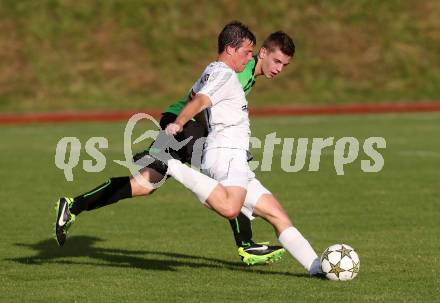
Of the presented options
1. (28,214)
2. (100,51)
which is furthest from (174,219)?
(100,51)

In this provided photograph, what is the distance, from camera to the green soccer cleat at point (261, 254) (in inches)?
380

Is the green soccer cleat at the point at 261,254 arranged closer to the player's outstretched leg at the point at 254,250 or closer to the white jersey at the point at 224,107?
the player's outstretched leg at the point at 254,250

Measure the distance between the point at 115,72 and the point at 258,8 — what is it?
6.48 m

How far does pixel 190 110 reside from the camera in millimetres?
8547

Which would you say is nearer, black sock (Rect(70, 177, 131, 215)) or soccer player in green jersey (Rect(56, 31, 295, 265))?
soccer player in green jersey (Rect(56, 31, 295, 265))

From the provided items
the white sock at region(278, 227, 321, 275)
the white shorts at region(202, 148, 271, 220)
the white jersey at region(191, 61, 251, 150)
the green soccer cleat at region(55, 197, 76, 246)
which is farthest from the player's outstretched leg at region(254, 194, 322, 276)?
the green soccer cleat at region(55, 197, 76, 246)

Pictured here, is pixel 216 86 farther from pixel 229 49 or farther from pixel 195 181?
pixel 195 181

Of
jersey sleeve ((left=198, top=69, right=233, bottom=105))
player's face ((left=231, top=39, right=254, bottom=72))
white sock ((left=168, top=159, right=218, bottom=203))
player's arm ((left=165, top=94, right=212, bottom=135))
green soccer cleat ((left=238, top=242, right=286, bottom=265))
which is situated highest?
player's face ((left=231, top=39, right=254, bottom=72))

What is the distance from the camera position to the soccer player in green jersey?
940 centimetres

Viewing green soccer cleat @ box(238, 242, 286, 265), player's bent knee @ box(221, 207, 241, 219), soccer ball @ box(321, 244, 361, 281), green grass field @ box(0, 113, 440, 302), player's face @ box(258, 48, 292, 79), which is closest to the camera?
green grass field @ box(0, 113, 440, 302)

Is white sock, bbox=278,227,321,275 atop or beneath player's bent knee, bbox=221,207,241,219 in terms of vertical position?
beneath

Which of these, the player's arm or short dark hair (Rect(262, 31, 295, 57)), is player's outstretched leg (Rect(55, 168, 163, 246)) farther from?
short dark hair (Rect(262, 31, 295, 57))

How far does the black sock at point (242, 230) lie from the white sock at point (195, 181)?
1.14 m

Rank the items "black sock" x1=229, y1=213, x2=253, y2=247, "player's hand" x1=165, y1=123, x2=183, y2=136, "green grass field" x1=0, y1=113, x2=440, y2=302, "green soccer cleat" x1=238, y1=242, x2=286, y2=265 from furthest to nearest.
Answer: "black sock" x1=229, y1=213, x2=253, y2=247
"green soccer cleat" x1=238, y1=242, x2=286, y2=265
"green grass field" x1=0, y1=113, x2=440, y2=302
"player's hand" x1=165, y1=123, x2=183, y2=136
